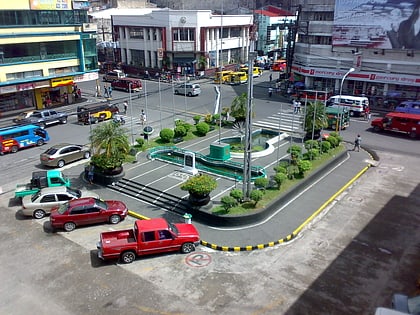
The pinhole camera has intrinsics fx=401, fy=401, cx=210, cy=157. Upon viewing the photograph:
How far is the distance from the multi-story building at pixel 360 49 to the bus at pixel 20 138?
29153mm

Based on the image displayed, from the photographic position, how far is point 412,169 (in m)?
27.2

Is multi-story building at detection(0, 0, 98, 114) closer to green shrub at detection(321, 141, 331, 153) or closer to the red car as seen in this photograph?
the red car

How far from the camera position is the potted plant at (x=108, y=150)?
2350 centimetres

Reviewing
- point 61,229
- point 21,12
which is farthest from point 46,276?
point 21,12

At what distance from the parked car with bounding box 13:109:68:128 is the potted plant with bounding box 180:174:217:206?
2267 centimetres

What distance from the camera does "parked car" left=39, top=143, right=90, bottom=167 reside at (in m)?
27.3

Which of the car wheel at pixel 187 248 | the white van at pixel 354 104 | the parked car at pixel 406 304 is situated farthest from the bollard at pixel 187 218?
the white van at pixel 354 104

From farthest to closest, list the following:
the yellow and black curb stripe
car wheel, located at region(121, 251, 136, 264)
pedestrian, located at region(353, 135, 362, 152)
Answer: pedestrian, located at region(353, 135, 362, 152), the yellow and black curb stripe, car wheel, located at region(121, 251, 136, 264)

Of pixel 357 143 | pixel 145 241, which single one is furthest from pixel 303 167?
pixel 145 241

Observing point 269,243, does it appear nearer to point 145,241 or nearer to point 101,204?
point 145,241

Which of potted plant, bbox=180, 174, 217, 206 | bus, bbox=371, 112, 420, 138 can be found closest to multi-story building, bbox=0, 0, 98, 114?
potted plant, bbox=180, 174, 217, 206

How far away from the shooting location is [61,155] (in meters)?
27.7

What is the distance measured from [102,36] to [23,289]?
240 ft

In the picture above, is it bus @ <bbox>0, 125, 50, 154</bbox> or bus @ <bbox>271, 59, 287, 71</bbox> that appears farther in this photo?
bus @ <bbox>271, 59, 287, 71</bbox>
